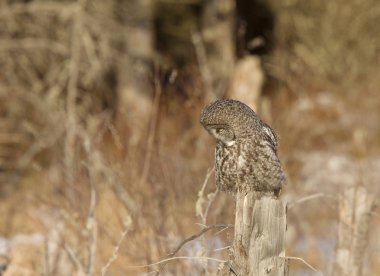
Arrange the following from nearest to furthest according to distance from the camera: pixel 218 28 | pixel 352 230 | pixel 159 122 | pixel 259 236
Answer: pixel 259 236, pixel 352 230, pixel 159 122, pixel 218 28

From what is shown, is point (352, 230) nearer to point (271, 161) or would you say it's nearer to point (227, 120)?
point (271, 161)

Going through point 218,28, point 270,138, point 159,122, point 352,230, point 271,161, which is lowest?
point 352,230

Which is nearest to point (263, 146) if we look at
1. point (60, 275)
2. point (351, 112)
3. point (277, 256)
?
point (277, 256)

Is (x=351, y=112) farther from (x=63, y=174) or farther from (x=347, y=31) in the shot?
(x=63, y=174)

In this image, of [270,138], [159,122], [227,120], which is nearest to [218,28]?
[159,122]

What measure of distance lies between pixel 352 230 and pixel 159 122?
3.74 m

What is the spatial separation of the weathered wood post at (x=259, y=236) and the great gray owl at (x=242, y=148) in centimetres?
22

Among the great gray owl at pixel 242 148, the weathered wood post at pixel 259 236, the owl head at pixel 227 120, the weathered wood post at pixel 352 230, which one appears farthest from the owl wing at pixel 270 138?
the weathered wood post at pixel 352 230

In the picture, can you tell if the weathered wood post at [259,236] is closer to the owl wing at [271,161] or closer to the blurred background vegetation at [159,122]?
the owl wing at [271,161]

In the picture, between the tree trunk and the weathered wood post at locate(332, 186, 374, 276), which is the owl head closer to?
the weathered wood post at locate(332, 186, 374, 276)

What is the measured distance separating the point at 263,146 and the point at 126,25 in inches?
515

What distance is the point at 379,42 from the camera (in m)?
20.5

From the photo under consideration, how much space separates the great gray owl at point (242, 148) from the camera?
4.25 metres

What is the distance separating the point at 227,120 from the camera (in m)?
4.25
